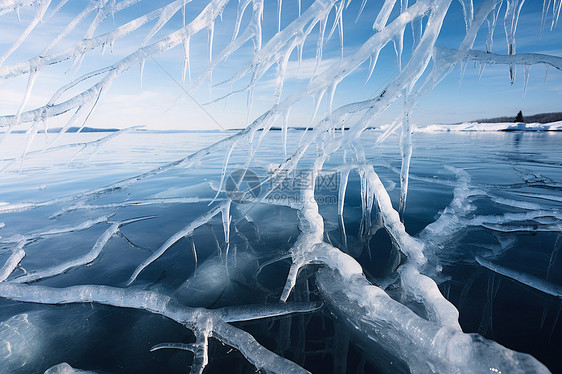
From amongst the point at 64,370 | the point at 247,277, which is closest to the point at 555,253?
the point at 247,277

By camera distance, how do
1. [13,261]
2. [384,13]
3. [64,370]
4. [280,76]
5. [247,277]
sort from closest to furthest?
1. [64,370]
2. [384,13]
3. [280,76]
4. [247,277]
5. [13,261]

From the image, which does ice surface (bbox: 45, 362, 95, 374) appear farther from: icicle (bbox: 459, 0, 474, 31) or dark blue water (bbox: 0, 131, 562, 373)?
icicle (bbox: 459, 0, 474, 31)

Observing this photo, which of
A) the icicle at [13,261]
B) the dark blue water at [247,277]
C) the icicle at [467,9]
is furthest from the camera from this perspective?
the icicle at [13,261]

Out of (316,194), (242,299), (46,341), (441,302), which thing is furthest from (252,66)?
(316,194)

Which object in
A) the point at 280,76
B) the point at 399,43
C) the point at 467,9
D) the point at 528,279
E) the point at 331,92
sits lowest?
the point at 528,279

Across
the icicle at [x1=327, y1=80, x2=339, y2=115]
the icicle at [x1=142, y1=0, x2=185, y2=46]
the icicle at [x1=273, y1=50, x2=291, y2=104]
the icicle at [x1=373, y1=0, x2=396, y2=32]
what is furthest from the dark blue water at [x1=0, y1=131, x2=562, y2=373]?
the icicle at [x1=373, y1=0, x2=396, y2=32]

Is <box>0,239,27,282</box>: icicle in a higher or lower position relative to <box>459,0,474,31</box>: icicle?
lower

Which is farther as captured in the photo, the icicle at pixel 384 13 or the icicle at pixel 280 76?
the icicle at pixel 280 76

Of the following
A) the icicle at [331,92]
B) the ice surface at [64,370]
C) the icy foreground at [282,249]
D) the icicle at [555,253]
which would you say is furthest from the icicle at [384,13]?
the ice surface at [64,370]

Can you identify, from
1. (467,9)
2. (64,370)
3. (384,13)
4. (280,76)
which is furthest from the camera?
(280,76)

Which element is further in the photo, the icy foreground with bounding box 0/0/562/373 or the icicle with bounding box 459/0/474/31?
the icicle with bounding box 459/0/474/31

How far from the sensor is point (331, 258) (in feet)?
7.18

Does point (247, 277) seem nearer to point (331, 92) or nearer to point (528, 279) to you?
point (331, 92)

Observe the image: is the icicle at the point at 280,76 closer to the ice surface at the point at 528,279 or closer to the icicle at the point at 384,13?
the icicle at the point at 384,13
